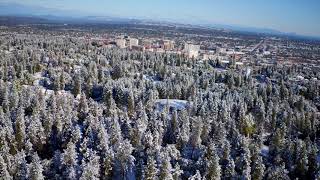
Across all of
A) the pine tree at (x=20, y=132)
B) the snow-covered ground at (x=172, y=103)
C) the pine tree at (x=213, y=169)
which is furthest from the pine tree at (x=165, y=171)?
the snow-covered ground at (x=172, y=103)

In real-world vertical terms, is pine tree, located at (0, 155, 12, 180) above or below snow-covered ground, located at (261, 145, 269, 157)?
above

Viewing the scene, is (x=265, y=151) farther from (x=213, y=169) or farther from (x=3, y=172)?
(x=3, y=172)

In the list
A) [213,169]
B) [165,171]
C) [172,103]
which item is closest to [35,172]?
[165,171]

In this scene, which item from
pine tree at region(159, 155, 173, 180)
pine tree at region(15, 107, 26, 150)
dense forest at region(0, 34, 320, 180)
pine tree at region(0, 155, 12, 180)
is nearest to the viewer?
pine tree at region(0, 155, 12, 180)

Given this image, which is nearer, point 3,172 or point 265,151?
point 3,172

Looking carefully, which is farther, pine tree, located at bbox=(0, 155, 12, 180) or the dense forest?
the dense forest

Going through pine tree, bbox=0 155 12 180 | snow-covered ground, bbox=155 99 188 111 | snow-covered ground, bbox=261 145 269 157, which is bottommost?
snow-covered ground, bbox=261 145 269 157

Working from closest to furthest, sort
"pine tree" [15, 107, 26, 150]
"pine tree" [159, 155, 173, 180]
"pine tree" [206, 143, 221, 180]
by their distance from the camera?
1. "pine tree" [159, 155, 173, 180]
2. "pine tree" [206, 143, 221, 180]
3. "pine tree" [15, 107, 26, 150]

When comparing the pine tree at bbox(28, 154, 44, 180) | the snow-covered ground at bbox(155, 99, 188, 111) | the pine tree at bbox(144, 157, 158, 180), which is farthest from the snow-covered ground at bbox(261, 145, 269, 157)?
the pine tree at bbox(28, 154, 44, 180)

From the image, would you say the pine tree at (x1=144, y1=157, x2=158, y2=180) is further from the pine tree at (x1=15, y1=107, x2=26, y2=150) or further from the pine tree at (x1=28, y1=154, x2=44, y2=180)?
the pine tree at (x1=15, y1=107, x2=26, y2=150)
